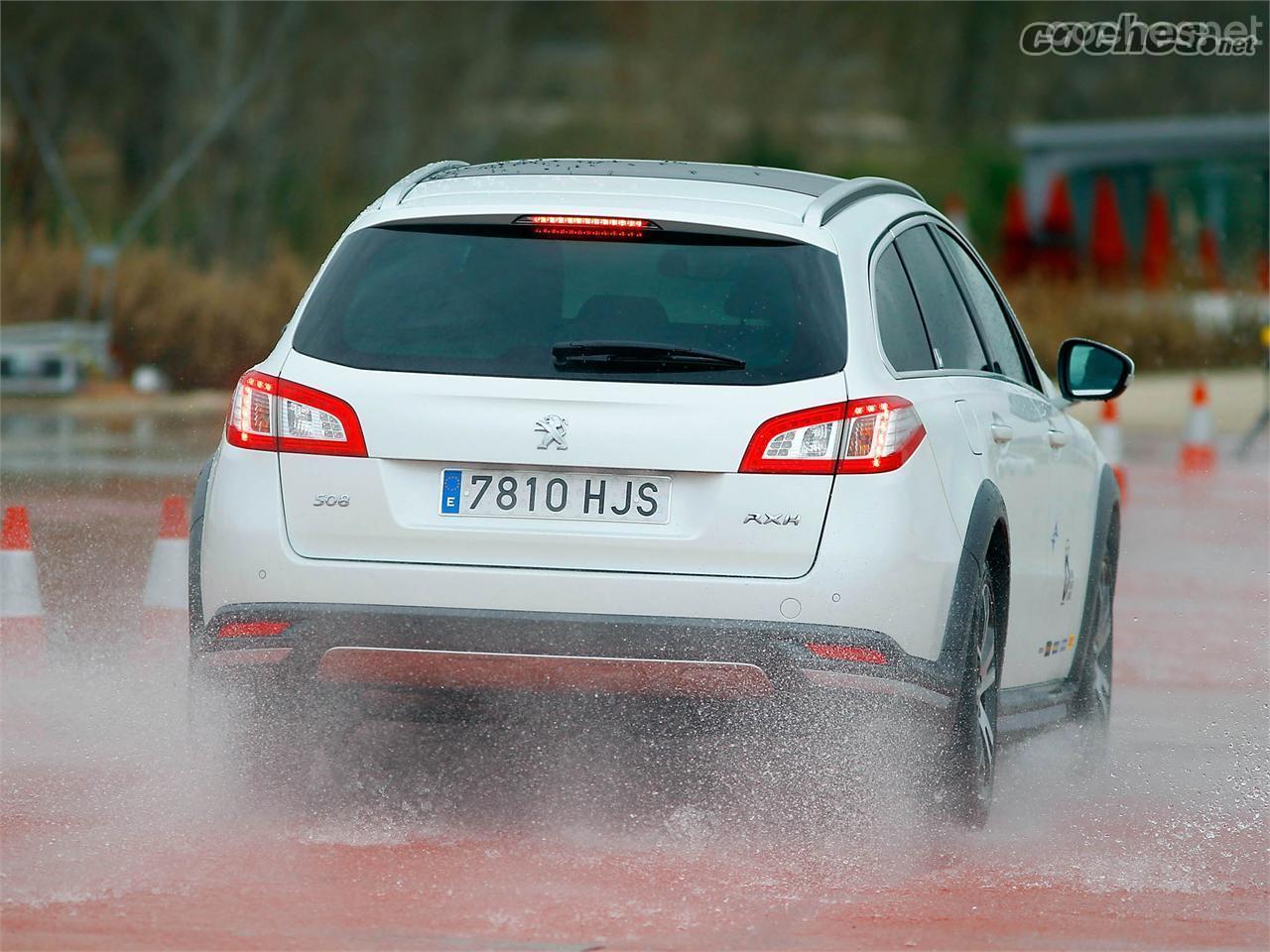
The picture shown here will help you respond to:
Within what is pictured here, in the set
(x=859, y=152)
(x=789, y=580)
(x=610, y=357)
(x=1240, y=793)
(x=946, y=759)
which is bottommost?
(x=859, y=152)

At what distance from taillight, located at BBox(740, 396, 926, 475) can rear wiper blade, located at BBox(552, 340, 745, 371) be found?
213 millimetres

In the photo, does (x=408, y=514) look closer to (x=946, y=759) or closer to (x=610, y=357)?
(x=610, y=357)

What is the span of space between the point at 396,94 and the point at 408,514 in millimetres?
44105

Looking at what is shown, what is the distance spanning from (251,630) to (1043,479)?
102 inches

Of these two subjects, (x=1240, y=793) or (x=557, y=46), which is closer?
(x=1240, y=793)

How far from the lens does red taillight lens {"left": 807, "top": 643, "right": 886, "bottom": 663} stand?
18.9ft

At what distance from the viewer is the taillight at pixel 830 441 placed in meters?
5.77

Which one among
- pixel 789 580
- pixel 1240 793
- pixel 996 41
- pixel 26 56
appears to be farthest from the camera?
pixel 996 41

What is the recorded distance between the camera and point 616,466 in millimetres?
5781

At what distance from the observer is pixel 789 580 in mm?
5750

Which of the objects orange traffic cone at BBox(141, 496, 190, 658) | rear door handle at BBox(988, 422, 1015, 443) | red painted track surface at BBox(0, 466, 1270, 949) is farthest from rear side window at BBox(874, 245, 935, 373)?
orange traffic cone at BBox(141, 496, 190, 658)

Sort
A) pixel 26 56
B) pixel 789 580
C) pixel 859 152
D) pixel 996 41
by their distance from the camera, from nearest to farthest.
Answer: pixel 789 580 < pixel 26 56 < pixel 859 152 < pixel 996 41

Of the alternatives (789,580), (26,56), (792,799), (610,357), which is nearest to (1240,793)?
(792,799)

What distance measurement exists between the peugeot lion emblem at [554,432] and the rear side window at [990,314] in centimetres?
204
